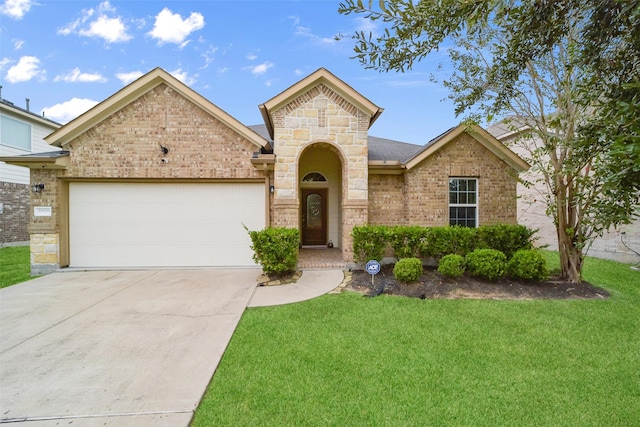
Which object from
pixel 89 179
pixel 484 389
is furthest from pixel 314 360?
pixel 89 179

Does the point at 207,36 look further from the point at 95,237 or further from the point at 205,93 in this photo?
the point at 95,237

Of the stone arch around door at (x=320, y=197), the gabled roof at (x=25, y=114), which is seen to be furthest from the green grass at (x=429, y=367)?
the gabled roof at (x=25, y=114)

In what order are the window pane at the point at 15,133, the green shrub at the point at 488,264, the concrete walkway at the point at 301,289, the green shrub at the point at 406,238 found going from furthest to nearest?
1. the window pane at the point at 15,133
2. the green shrub at the point at 406,238
3. the green shrub at the point at 488,264
4. the concrete walkway at the point at 301,289

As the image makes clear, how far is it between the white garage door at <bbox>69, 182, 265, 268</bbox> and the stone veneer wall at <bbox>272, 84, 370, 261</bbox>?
1.06 meters

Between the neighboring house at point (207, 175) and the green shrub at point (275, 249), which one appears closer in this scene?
the green shrub at point (275, 249)

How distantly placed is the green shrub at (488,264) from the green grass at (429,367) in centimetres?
129

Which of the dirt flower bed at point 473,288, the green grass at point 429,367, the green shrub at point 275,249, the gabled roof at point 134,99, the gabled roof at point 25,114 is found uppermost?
the gabled roof at point 25,114

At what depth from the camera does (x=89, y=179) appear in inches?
332

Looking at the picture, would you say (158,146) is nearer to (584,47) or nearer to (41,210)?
(41,210)

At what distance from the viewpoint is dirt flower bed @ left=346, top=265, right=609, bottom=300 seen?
6.23 metres

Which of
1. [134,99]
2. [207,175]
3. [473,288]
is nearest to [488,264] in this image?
[473,288]

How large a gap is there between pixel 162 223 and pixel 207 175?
211 cm

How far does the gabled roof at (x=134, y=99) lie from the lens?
8.16 meters

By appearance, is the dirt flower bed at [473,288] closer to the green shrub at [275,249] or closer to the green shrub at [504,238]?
the green shrub at [504,238]
